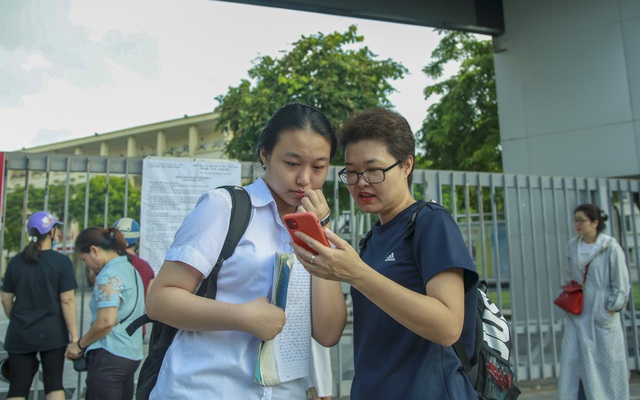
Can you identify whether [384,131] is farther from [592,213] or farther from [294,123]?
[592,213]

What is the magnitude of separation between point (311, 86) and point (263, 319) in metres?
10.7

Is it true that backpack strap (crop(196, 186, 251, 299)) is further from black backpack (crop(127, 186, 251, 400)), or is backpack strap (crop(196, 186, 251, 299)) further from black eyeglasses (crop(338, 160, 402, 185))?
black eyeglasses (crop(338, 160, 402, 185))

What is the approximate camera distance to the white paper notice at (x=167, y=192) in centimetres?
450

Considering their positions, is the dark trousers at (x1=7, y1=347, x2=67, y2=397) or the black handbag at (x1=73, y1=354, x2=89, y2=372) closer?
the black handbag at (x1=73, y1=354, x2=89, y2=372)

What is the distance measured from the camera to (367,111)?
1938mm

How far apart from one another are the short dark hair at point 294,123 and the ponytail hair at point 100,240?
2.36 meters

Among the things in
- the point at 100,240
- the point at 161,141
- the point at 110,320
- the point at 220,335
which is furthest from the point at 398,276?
the point at 161,141

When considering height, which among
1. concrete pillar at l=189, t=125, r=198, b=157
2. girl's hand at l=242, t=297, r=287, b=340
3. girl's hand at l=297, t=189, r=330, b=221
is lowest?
girl's hand at l=242, t=297, r=287, b=340

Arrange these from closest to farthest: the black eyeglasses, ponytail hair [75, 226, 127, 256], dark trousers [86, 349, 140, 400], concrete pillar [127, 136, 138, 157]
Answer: the black eyeglasses, dark trousers [86, 349, 140, 400], ponytail hair [75, 226, 127, 256], concrete pillar [127, 136, 138, 157]

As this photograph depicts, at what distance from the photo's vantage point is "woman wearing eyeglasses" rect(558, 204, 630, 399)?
5105 millimetres

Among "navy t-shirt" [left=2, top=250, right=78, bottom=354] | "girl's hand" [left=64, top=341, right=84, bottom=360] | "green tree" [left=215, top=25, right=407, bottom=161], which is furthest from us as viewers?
"green tree" [left=215, top=25, right=407, bottom=161]

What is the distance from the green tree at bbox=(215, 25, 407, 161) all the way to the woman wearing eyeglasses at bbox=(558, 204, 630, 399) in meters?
6.99

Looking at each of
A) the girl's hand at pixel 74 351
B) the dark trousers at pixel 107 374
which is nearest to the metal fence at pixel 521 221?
the girl's hand at pixel 74 351

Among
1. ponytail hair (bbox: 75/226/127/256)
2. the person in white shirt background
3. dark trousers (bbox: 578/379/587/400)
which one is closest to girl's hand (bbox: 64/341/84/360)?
ponytail hair (bbox: 75/226/127/256)
